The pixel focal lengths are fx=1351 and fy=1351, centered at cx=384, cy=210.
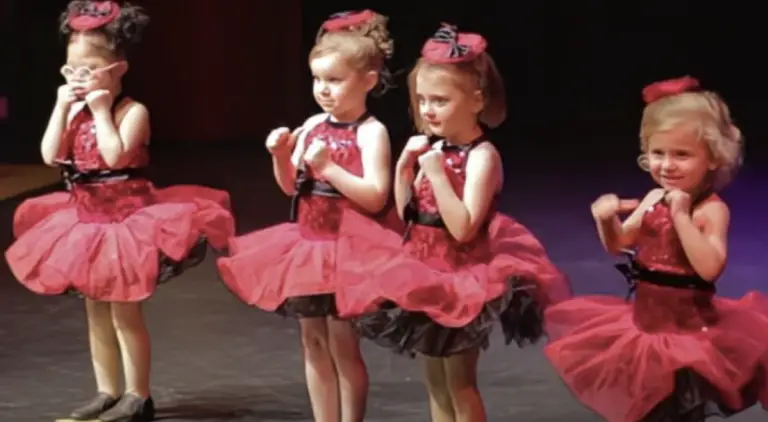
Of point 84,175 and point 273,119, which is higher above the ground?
point 84,175

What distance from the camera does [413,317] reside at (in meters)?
2.61

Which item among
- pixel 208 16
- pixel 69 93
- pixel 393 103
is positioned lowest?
pixel 393 103

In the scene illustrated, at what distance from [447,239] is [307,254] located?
1.16ft

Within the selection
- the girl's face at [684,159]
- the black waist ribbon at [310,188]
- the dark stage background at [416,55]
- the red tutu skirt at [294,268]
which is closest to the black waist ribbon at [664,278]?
the girl's face at [684,159]

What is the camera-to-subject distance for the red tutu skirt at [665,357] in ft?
8.07

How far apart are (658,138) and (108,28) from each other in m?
1.37

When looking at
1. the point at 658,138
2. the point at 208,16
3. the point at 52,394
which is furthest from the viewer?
the point at 208,16

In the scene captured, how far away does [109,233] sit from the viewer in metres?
3.16

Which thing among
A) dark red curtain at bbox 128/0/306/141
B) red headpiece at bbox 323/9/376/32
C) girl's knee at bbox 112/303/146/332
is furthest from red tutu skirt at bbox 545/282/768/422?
dark red curtain at bbox 128/0/306/141

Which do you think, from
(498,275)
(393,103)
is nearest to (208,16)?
(393,103)

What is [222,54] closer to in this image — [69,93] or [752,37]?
[752,37]

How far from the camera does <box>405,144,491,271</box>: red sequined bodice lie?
2666 millimetres

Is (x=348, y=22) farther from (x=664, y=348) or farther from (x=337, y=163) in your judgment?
(x=664, y=348)

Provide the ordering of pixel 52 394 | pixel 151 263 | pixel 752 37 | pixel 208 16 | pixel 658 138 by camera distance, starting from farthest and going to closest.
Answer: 1. pixel 752 37
2. pixel 208 16
3. pixel 52 394
4. pixel 151 263
5. pixel 658 138
